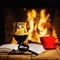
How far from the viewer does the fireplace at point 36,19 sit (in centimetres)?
170

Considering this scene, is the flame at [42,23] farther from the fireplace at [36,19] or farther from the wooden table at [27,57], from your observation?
the wooden table at [27,57]

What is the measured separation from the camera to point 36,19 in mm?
1722

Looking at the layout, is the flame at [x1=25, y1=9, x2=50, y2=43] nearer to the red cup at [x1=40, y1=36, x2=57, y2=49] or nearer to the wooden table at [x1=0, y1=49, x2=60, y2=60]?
the red cup at [x1=40, y1=36, x2=57, y2=49]

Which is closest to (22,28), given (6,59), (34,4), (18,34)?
(18,34)

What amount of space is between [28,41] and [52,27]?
25 cm

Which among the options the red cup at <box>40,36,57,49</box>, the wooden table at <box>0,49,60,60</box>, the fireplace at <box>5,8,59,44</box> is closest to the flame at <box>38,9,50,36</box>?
the fireplace at <box>5,8,59,44</box>

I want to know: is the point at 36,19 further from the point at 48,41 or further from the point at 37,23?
the point at 48,41

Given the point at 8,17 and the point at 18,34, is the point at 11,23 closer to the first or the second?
the point at 8,17

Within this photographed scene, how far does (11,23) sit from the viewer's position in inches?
68.6

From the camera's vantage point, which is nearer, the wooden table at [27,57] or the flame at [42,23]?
the wooden table at [27,57]

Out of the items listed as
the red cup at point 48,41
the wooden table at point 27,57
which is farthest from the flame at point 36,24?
the wooden table at point 27,57

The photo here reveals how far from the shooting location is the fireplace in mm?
1699

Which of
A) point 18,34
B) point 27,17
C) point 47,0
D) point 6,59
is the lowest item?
point 6,59

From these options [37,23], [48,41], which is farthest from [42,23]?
[48,41]
